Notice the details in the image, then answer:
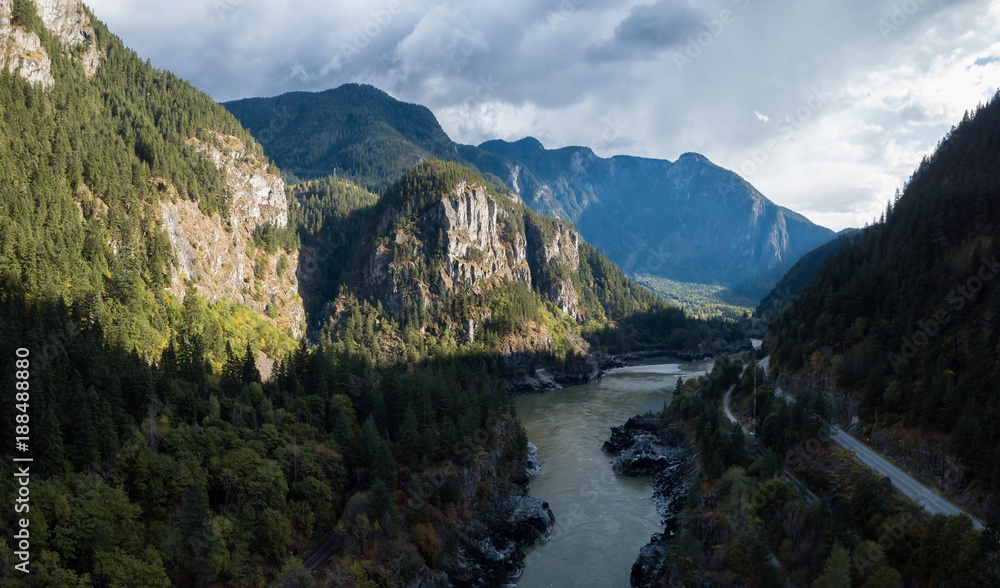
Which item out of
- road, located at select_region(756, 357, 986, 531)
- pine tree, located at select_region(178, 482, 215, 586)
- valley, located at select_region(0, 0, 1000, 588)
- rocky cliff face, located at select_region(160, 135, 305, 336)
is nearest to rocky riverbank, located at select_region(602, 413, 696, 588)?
valley, located at select_region(0, 0, 1000, 588)

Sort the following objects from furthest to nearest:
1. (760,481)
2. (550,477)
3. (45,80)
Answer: (45,80), (550,477), (760,481)

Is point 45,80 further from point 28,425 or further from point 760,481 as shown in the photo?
point 760,481

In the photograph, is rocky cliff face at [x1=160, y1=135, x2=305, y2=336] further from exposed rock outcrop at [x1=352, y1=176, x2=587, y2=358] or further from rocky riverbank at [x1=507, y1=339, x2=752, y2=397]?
rocky riverbank at [x1=507, y1=339, x2=752, y2=397]

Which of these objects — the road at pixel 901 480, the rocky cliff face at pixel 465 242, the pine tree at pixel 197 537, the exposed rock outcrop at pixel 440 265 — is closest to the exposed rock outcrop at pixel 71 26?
the exposed rock outcrop at pixel 440 265

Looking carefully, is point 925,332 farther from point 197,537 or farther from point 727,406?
point 197,537

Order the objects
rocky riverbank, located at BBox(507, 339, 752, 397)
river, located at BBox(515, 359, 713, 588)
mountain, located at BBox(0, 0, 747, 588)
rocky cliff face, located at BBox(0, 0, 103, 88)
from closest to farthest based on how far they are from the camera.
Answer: mountain, located at BBox(0, 0, 747, 588)
river, located at BBox(515, 359, 713, 588)
rocky cliff face, located at BBox(0, 0, 103, 88)
rocky riverbank, located at BBox(507, 339, 752, 397)

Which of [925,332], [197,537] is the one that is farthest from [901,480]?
[197,537]

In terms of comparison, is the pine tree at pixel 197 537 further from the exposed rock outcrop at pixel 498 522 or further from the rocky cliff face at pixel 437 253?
the rocky cliff face at pixel 437 253

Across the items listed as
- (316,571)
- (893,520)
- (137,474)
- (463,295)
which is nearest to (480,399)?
(316,571)
